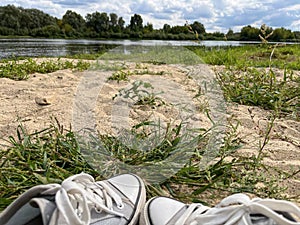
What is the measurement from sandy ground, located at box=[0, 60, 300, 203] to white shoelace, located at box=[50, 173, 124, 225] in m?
0.59

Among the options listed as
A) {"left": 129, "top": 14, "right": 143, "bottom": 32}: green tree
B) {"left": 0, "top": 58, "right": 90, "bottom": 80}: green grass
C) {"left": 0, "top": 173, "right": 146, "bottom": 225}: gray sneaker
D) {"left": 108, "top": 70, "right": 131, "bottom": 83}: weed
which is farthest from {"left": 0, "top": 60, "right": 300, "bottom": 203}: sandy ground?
{"left": 129, "top": 14, "right": 143, "bottom": 32}: green tree

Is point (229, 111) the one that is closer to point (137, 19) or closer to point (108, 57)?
point (108, 57)

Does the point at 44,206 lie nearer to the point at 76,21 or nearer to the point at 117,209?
the point at 117,209

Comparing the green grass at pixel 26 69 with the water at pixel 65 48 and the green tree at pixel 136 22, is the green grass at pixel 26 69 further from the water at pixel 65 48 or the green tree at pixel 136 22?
the green tree at pixel 136 22

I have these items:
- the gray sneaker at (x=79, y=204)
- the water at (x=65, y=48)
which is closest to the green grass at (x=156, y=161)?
the gray sneaker at (x=79, y=204)

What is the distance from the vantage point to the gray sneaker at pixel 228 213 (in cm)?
72

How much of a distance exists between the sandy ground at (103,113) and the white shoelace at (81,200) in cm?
59

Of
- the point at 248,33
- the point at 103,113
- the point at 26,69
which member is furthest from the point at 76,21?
the point at 103,113

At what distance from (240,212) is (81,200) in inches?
14.4

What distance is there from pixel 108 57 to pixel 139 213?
2294mm

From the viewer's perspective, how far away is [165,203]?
35.4 inches

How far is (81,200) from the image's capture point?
80 centimetres

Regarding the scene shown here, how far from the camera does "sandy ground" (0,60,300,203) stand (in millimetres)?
1473

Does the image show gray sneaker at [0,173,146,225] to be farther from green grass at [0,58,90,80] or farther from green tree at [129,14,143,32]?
green tree at [129,14,143,32]
